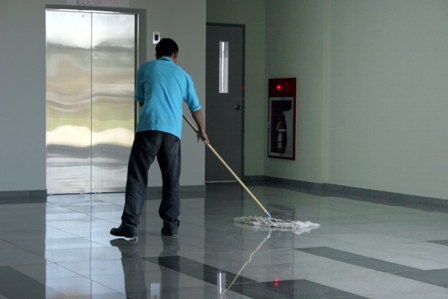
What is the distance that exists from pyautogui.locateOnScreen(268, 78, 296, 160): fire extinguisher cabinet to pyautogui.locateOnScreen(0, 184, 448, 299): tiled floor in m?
3.29

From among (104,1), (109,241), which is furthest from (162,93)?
(104,1)

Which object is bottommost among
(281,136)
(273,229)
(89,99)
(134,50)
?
(273,229)

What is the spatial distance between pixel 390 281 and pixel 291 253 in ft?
3.68

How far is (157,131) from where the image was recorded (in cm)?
637

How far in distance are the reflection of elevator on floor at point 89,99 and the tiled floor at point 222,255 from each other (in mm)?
1374

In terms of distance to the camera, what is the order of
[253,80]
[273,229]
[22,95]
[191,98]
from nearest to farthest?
[191,98] → [273,229] → [22,95] → [253,80]

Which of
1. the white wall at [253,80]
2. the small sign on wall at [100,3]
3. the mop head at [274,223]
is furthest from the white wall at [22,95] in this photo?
the white wall at [253,80]

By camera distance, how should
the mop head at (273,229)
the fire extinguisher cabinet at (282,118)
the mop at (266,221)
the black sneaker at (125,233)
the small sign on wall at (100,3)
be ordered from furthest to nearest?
the fire extinguisher cabinet at (282,118)
the small sign on wall at (100,3)
the mop at (266,221)
the mop head at (273,229)
the black sneaker at (125,233)

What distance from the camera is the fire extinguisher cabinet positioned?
39.3 feet

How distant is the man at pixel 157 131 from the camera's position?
20.9ft

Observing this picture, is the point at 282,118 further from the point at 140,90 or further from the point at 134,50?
the point at 140,90

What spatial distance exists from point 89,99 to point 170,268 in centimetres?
538

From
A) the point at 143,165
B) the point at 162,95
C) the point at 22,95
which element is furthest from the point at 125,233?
the point at 22,95

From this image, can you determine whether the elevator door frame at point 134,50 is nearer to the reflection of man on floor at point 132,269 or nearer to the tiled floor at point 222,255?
the tiled floor at point 222,255
